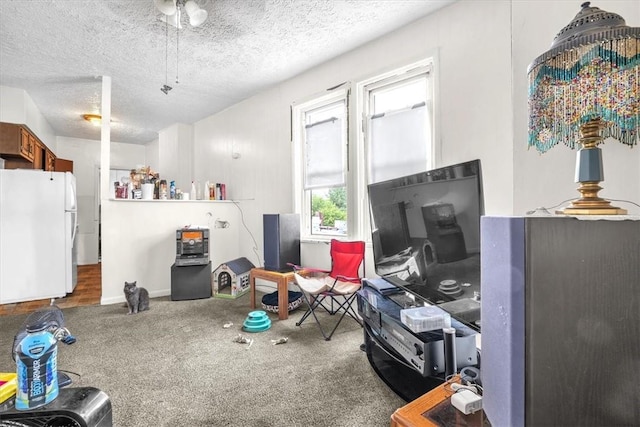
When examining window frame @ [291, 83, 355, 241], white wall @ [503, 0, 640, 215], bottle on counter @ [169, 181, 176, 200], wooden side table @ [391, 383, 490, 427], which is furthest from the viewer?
bottle on counter @ [169, 181, 176, 200]

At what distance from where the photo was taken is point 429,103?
8.65 feet

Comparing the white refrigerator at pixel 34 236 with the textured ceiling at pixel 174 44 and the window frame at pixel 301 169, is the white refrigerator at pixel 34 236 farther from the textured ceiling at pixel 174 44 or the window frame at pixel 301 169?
the window frame at pixel 301 169

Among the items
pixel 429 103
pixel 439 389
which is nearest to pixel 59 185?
pixel 429 103

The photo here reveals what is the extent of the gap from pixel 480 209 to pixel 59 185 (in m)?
4.77

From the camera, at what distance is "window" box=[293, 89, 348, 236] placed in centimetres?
343

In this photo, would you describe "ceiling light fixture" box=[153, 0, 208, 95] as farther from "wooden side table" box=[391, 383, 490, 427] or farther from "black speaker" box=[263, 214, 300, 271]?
"wooden side table" box=[391, 383, 490, 427]

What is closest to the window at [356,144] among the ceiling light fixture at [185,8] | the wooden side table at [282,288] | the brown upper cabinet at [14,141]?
the wooden side table at [282,288]

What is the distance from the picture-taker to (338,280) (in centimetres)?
288

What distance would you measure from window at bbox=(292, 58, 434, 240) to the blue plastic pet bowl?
1.16m

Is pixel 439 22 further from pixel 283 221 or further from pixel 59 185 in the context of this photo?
pixel 59 185

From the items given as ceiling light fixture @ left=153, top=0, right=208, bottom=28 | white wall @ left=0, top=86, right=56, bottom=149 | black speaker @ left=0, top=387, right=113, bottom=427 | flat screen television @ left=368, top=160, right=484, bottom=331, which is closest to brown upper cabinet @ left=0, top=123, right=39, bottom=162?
white wall @ left=0, top=86, right=56, bottom=149

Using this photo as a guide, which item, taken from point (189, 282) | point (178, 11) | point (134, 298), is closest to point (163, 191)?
point (189, 282)

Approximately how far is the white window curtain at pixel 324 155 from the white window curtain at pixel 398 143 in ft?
1.47

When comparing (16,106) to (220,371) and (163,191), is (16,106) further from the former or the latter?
(220,371)
